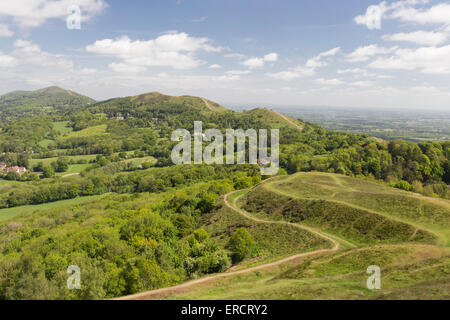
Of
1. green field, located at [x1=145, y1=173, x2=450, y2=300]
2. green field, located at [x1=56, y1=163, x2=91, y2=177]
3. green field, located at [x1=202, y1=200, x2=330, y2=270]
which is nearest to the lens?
green field, located at [x1=145, y1=173, x2=450, y2=300]

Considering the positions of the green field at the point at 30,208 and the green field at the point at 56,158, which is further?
the green field at the point at 56,158

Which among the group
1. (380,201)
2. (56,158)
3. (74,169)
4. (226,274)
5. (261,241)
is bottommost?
(74,169)

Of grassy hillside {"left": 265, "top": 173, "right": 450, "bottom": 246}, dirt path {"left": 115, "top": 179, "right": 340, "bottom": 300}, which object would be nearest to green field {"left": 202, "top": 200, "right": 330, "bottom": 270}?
dirt path {"left": 115, "top": 179, "right": 340, "bottom": 300}

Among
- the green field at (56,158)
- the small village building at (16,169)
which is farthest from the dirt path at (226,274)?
the small village building at (16,169)

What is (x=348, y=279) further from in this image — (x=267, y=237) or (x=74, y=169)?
(x=74, y=169)

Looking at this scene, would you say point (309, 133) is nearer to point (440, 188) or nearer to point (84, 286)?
point (440, 188)

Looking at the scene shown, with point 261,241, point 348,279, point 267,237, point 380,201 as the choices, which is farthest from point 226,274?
point 380,201

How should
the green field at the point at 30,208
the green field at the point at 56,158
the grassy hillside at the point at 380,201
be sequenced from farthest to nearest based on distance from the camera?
the green field at the point at 56,158 < the green field at the point at 30,208 < the grassy hillside at the point at 380,201

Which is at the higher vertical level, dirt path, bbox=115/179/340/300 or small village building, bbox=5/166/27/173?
dirt path, bbox=115/179/340/300

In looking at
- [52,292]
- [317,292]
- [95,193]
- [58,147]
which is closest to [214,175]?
[95,193]

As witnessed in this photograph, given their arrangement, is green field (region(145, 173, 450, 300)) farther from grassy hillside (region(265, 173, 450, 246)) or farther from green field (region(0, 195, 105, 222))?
green field (region(0, 195, 105, 222))

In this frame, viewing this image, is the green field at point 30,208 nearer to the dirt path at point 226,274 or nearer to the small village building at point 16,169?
the small village building at point 16,169
